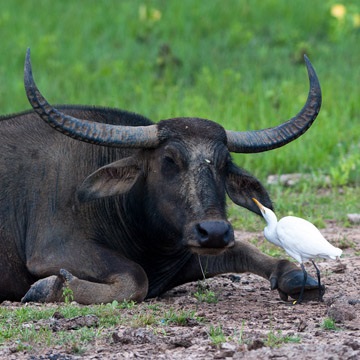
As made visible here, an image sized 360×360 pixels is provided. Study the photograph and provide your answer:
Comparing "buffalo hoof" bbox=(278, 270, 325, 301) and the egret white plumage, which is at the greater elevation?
the egret white plumage

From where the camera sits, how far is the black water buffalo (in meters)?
7.80

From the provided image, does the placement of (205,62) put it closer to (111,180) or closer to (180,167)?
(111,180)

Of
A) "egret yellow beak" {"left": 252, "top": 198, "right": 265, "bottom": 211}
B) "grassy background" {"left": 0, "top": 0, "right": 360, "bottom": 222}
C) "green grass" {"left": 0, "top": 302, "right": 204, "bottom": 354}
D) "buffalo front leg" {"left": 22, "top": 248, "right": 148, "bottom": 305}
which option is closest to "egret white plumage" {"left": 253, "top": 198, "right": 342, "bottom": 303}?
"egret yellow beak" {"left": 252, "top": 198, "right": 265, "bottom": 211}

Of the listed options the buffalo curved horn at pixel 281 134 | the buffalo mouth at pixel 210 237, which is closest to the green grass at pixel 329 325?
the buffalo mouth at pixel 210 237

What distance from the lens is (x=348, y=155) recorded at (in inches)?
501

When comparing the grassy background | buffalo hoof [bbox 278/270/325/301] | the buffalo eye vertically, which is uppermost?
the grassy background

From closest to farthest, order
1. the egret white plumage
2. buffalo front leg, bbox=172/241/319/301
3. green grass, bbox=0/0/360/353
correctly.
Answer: the egret white plumage
buffalo front leg, bbox=172/241/319/301
green grass, bbox=0/0/360/353

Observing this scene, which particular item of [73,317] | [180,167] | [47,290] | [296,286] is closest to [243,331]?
[73,317]

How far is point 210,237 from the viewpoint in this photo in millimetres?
7293

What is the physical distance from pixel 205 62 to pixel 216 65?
0.85 feet

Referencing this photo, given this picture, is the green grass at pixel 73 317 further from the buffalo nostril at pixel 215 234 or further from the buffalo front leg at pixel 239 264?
the buffalo front leg at pixel 239 264

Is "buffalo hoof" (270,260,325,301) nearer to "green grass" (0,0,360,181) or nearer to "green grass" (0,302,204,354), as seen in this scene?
"green grass" (0,302,204,354)

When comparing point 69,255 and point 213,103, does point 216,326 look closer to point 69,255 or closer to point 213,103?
point 69,255

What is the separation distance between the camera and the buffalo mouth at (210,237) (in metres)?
7.29
